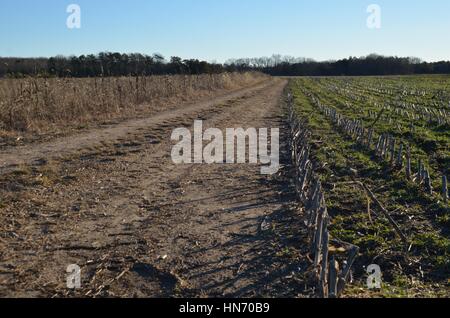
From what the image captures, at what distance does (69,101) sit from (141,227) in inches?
364

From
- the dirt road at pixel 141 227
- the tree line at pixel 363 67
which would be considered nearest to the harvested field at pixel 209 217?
the dirt road at pixel 141 227

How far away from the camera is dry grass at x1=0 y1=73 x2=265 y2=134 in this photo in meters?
11.8

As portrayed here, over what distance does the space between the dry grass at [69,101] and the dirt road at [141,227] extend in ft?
9.07

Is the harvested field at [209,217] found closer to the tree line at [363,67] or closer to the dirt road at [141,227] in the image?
the dirt road at [141,227]

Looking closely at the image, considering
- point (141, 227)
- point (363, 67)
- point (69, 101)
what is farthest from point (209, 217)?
point (363, 67)

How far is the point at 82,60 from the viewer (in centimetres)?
2205

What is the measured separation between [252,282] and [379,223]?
2.32 metres

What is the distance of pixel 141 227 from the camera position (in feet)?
17.8

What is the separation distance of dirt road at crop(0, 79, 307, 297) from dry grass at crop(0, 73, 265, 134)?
109 inches

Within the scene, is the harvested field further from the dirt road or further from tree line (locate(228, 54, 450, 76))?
tree line (locate(228, 54, 450, 76))

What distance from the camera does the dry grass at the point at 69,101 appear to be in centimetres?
1177

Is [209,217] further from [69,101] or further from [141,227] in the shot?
[69,101]
